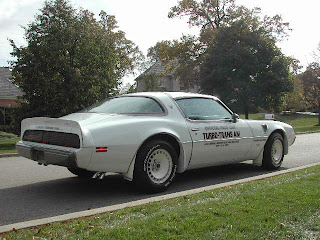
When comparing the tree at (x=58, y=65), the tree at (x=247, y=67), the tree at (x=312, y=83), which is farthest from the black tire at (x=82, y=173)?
the tree at (x=312, y=83)

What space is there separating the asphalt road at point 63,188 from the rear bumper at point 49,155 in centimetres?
54

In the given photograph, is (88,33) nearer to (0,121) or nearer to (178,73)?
(0,121)

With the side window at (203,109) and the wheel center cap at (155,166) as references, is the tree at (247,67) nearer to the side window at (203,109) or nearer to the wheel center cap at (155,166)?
the side window at (203,109)

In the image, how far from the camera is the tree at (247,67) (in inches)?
1147

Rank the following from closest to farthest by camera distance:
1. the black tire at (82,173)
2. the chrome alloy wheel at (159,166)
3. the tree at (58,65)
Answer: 1. the chrome alloy wheel at (159,166)
2. the black tire at (82,173)
3. the tree at (58,65)

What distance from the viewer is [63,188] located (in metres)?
5.67

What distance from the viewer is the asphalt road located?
447cm

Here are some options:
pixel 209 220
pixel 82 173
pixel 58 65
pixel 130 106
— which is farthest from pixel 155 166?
pixel 58 65

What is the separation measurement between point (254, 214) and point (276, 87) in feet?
90.3

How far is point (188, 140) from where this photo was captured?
5.64 meters

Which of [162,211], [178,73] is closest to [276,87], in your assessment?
[178,73]

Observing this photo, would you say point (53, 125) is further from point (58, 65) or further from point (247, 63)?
point (247, 63)

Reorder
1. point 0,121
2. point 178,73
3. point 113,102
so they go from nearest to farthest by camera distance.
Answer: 1. point 113,102
2. point 0,121
3. point 178,73

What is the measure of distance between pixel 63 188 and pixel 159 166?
5.26 ft
